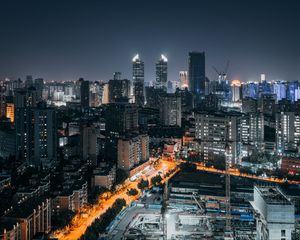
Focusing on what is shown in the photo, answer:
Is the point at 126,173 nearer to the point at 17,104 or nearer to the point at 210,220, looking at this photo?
the point at 210,220

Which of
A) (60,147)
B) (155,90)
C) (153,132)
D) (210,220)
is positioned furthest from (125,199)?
(155,90)

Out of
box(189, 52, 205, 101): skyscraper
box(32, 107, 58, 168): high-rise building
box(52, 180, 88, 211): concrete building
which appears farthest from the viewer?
box(189, 52, 205, 101): skyscraper

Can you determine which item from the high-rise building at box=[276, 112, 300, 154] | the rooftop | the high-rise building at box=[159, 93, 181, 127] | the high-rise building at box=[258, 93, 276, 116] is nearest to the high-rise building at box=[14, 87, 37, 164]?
the high-rise building at box=[276, 112, 300, 154]

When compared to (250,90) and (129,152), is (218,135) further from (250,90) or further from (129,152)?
(250,90)

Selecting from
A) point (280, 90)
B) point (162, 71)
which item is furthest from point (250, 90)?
point (162, 71)

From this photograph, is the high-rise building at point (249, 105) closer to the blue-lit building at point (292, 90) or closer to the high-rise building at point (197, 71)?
the blue-lit building at point (292, 90)

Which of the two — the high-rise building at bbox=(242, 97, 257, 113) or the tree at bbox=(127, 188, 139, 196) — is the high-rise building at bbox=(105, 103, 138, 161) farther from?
the high-rise building at bbox=(242, 97, 257, 113)

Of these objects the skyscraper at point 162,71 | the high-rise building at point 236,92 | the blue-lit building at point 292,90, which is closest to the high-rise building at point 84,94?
the skyscraper at point 162,71
